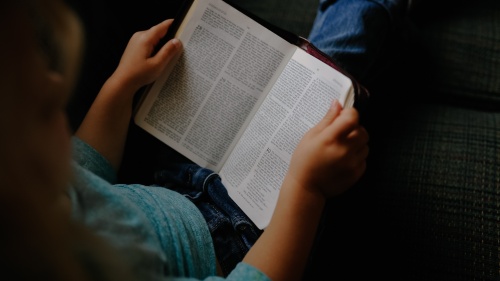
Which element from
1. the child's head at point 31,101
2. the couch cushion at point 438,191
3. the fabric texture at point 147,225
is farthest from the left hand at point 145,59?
the couch cushion at point 438,191

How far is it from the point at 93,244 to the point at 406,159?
0.51m

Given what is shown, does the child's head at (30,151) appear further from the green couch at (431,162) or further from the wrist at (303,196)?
the green couch at (431,162)

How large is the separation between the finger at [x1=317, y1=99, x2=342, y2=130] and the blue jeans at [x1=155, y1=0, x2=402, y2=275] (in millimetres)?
150

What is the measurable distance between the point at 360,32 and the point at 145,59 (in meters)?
0.34

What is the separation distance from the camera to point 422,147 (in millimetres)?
741

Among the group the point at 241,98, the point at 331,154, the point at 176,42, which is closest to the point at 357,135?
the point at 331,154

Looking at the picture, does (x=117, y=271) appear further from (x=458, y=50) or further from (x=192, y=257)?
(x=458, y=50)

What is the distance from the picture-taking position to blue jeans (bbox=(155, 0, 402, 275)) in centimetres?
64

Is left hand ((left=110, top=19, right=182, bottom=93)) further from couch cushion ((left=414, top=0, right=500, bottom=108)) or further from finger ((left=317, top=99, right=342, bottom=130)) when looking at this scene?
couch cushion ((left=414, top=0, right=500, bottom=108))

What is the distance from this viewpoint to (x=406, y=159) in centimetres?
74

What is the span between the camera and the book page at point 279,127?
63cm

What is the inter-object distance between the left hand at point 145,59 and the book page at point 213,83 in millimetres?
18

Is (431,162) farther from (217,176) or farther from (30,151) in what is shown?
(30,151)

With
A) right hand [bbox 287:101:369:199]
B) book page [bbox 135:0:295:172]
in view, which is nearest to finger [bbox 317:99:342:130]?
Answer: right hand [bbox 287:101:369:199]
